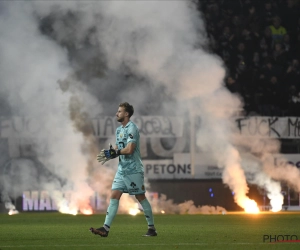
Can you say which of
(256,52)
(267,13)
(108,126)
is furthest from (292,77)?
(108,126)

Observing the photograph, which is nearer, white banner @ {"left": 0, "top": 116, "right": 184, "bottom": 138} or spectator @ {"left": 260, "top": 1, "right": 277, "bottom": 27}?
white banner @ {"left": 0, "top": 116, "right": 184, "bottom": 138}

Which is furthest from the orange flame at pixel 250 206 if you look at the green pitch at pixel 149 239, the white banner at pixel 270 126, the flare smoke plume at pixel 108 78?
the green pitch at pixel 149 239

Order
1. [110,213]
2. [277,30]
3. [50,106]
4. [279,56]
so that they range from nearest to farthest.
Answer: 1. [110,213]
2. [50,106]
3. [279,56]
4. [277,30]

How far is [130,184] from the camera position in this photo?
13.2m

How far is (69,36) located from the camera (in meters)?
25.6

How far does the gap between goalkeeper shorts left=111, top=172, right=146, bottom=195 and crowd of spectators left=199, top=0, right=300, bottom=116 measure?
1510 centimetres

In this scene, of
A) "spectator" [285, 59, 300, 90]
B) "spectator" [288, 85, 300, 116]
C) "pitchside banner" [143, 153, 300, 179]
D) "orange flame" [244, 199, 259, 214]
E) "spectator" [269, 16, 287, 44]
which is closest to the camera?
"orange flame" [244, 199, 259, 214]

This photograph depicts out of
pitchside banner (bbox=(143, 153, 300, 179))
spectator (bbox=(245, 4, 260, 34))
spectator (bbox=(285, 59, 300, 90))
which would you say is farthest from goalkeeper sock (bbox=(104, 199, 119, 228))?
spectator (bbox=(245, 4, 260, 34))

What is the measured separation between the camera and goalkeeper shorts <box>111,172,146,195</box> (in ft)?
43.2

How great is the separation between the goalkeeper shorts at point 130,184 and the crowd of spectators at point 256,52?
15.1m

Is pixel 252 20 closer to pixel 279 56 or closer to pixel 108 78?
pixel 279 56

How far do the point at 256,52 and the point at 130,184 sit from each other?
17382mm

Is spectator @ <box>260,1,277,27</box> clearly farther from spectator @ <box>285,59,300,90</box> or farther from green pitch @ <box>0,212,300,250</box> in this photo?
green pitch @ <box>0,212,300,250</box>

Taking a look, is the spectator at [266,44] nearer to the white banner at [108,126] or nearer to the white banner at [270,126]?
the white banner at [270,126]
